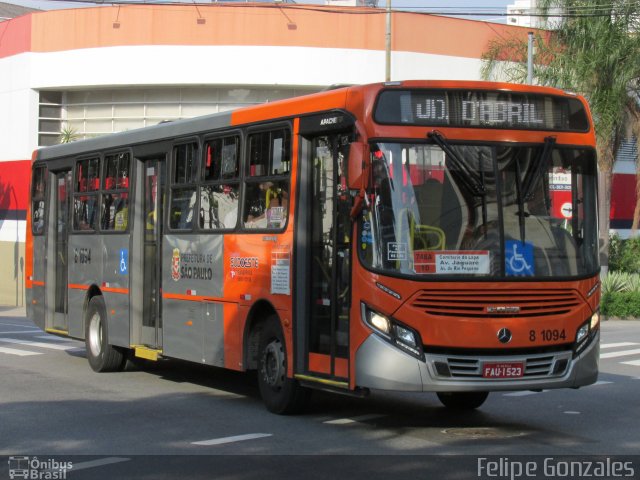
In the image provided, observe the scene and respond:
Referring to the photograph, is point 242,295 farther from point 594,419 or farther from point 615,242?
point 615,242

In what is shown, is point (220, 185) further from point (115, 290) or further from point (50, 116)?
point (50, 116)

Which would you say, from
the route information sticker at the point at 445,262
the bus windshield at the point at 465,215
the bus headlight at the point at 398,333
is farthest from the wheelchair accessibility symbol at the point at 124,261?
the route information sticker at the point at 445,262

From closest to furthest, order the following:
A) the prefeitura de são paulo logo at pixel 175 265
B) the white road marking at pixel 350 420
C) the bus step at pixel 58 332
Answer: the white road marking at pixel 350 420
the prefeitura de são paulo logo at pixel 175 265
the bus step at pixel 58 332

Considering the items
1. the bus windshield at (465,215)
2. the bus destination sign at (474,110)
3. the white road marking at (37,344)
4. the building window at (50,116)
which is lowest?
the white road marking at (37,344)

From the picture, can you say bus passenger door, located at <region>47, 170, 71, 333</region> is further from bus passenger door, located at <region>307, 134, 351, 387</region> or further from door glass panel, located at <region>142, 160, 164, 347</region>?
bus passenger door, located at <region>307, 134, 351, 387</region>

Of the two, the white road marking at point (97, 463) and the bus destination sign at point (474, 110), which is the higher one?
the bus destination sign at point (474, 110)

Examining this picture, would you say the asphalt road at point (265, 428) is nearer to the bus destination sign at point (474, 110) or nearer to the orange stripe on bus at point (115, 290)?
the orange stripe on bus at point (115, 290)

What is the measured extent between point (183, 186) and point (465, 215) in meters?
4.79

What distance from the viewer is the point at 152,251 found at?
15047 mm

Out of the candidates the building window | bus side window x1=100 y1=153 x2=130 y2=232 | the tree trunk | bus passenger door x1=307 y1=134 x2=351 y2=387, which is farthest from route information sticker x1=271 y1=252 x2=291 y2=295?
the building window

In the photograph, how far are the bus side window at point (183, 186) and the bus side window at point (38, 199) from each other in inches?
198

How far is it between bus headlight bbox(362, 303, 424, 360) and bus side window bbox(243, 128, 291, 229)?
1970 mm

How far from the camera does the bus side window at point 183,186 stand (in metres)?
13.8

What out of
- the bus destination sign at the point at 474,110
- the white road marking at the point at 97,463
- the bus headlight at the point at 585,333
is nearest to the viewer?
the white road marking at the point at 97,463
